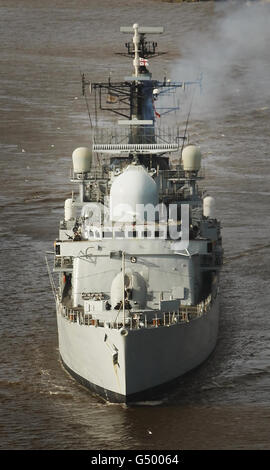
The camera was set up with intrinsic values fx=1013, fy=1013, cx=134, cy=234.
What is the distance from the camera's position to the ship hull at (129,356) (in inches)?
832

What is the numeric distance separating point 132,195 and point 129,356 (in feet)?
15.0

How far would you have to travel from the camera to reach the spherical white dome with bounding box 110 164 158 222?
24.0 metres

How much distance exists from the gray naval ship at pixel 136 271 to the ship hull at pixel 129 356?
0.03 meters

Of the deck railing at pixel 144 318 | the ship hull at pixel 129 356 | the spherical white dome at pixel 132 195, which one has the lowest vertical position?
the ship hull at pixel 129 356

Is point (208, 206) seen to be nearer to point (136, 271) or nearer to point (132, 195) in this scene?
point (132, 195)

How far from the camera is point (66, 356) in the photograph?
78.4 ft

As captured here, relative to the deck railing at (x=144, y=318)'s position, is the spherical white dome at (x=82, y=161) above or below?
above

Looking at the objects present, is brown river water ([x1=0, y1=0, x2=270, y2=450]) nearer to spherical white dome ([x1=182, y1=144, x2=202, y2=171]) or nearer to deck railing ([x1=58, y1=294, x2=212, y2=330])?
deck railing ([x1=58, y1=294, x2=212, y2=330])

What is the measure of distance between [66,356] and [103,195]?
5429 mm

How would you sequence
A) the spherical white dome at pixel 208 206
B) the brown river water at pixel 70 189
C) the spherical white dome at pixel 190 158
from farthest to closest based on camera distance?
the spherical white dome at pixel 208 206 < the spherical white dome at pixel 190 158 < the brown river water at pixel 70 189

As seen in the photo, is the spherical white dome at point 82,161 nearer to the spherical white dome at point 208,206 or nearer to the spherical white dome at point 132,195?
the spherical white dome at point 208,206

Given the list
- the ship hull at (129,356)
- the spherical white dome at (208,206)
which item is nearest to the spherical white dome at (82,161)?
the spherical white dome at (208,206)

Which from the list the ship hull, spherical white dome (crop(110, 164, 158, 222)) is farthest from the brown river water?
spherical white dome (crop(110, 164, 158, 222))

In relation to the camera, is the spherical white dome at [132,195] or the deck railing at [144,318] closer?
the deck railing at [144,318]
